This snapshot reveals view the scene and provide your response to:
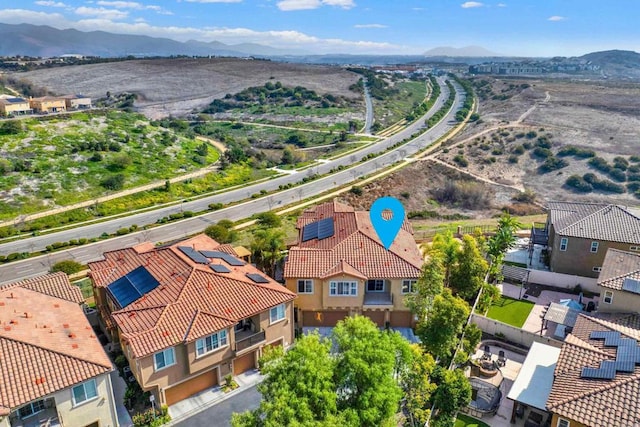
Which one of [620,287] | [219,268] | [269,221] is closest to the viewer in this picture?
[219,268]

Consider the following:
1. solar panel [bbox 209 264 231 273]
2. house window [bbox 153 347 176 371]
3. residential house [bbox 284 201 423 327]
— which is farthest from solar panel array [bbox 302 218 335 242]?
house window [bbox 153 347 176 371]

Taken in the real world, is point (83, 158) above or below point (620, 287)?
above

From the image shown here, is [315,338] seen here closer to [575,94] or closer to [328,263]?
[328,263]

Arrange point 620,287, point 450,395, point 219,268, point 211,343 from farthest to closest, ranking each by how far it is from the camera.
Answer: point 620,287 < point 219,268 < point 211,343 < point 450,395

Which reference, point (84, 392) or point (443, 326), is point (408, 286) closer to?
point (443, 326)

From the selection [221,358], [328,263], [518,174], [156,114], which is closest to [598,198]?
[518,174]

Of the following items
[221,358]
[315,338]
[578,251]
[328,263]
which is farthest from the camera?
[578,251]

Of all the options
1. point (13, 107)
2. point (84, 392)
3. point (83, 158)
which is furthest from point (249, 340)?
point (13, 107)
